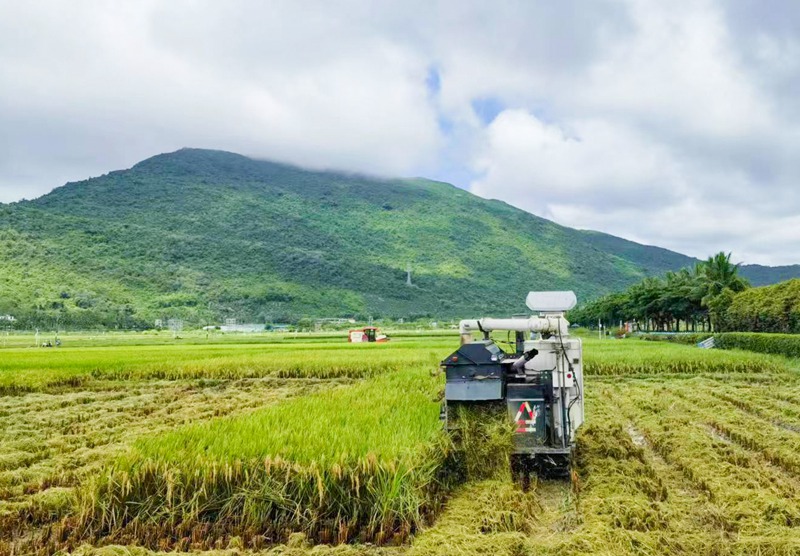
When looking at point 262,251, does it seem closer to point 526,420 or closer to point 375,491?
point 526,420

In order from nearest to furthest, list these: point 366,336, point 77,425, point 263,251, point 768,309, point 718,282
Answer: point 77,425 → point 768,309 → point 366,336 → point 718,282 → point 263,251

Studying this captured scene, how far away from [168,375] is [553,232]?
523 feet

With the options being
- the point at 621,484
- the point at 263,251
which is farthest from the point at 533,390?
the point at 263,251

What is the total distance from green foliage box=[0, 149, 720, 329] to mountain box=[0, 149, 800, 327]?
368mm

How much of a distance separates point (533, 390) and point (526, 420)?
0.37 metres

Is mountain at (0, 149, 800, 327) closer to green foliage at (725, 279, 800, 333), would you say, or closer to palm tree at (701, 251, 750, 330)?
palm tree at (701, 251, 750, 330)

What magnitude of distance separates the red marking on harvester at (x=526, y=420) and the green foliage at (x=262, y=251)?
75.2 m

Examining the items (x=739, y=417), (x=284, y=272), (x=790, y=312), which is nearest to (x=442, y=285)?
(x=284, y=272)

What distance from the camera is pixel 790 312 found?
34438 mm

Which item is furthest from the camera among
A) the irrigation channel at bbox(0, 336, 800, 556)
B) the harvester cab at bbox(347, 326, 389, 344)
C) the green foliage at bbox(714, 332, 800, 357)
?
the harvester cab at bbox(347, 326, 389, 344)

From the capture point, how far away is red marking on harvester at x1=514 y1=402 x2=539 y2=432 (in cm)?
688

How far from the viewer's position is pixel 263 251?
11450 centimetres

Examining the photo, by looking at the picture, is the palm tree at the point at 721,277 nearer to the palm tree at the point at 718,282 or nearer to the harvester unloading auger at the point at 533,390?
the palm tree at the point at 718,282

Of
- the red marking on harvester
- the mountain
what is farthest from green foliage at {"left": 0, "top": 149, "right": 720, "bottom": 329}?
the red marking on harvester
